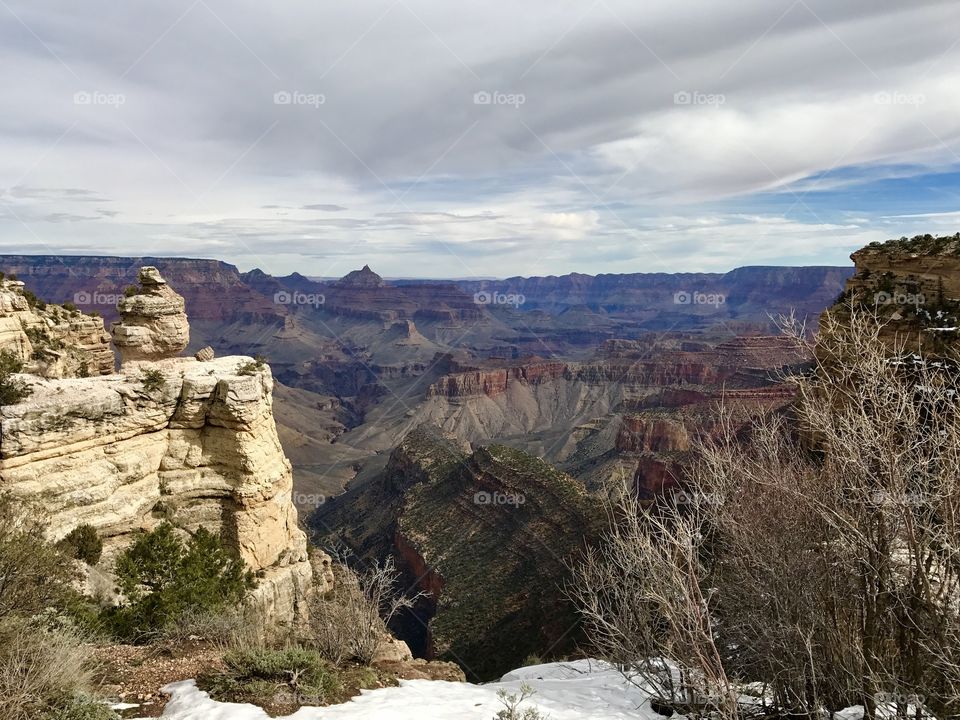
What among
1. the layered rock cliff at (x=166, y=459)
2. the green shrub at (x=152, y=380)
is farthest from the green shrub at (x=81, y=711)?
the green shrub at (x=152, y=380)

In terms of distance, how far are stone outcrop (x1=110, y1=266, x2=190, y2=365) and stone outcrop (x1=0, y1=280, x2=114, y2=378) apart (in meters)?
3.25

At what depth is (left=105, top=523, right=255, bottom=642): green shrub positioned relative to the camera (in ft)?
45.3

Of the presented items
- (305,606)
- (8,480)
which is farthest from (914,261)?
(8,480)

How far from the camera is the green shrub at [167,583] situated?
13.8 m

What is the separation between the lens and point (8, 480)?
15.1 m

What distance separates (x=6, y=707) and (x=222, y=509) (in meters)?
12.1

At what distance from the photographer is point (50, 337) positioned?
27172 mm

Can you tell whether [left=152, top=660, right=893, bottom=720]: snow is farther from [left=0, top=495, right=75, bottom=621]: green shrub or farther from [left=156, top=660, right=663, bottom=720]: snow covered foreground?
[left=0, top=495, right=75, bottom=621]: green shrub

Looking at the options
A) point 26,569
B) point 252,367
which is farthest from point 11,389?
point 252,367

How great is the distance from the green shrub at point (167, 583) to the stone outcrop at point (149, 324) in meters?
8.08

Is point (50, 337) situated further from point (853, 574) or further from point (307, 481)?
point (307, 481)

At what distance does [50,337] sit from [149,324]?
9092mm

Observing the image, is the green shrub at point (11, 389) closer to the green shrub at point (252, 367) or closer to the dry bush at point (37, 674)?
the green shrub at point (252, 367)

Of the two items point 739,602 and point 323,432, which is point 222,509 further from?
point 323,432
